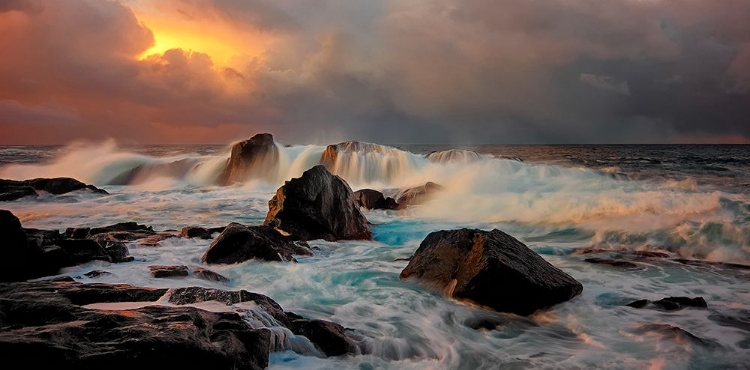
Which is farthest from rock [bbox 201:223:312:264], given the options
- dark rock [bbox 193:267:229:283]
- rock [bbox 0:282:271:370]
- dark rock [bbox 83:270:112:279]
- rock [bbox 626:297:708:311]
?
rock [bbox 626:297:708:311]

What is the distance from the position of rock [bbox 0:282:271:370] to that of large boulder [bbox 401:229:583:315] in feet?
10.9

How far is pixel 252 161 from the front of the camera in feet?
95.5

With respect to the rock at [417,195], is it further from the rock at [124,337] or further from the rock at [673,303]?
the rock at [124,337]

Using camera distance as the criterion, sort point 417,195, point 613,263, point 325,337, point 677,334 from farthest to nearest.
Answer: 1. point 417,195
2. point 613,263
3. point 677,334
4. point 325,337

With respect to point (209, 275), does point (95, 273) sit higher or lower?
higher

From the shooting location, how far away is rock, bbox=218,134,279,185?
2875 cm

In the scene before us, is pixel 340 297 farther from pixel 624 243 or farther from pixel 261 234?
pixel 624 243

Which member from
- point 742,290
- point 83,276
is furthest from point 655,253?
point 83,276

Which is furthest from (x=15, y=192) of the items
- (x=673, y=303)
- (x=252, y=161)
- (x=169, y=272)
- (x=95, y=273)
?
(x=673, y=303)

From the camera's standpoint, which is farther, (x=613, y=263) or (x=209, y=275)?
(x=613, y=263)

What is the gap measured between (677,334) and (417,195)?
554 inches

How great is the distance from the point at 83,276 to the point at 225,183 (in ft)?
74.6

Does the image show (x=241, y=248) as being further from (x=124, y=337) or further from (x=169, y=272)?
(x=124, y=337)

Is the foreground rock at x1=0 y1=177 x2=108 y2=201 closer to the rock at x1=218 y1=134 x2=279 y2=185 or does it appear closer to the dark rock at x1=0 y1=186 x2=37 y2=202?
the dark rock at x1=0 y1=186 x2=37 y2=202
